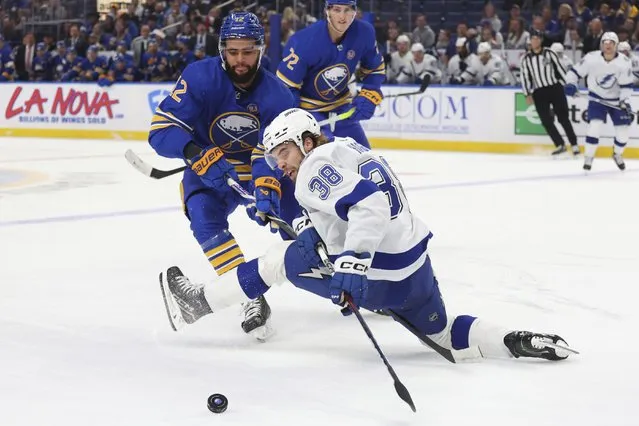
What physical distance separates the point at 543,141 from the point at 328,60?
6.91 m

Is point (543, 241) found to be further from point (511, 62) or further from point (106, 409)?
point (511, 62)

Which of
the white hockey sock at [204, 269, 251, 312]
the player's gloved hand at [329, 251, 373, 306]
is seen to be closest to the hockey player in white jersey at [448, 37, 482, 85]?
the white hockey sock at [204, 269, 251, 312]

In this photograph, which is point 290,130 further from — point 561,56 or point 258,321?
point 561,56

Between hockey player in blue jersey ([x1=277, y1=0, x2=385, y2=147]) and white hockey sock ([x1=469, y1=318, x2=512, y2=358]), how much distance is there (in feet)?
8.13

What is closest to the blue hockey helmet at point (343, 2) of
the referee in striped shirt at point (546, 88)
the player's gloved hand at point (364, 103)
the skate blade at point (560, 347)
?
the player's gloved hand at point (364, 103)

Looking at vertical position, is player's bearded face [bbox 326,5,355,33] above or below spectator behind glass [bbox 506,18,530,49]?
above

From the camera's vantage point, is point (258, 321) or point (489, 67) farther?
point (489, 67)

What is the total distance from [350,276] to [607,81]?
8117 mm

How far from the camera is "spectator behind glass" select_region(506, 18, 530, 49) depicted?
524 inches

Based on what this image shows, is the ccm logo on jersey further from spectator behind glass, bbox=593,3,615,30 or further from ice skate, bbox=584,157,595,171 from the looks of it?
spectator behind glass, bbox=593,3,615,30

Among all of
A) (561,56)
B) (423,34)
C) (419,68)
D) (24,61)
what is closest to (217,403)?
(561,56)

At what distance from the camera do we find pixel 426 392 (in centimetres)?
320

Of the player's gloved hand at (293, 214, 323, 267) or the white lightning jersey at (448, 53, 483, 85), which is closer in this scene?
the player's gloved hand at (293, 214, 323, 267)

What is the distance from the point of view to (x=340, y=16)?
594cm
